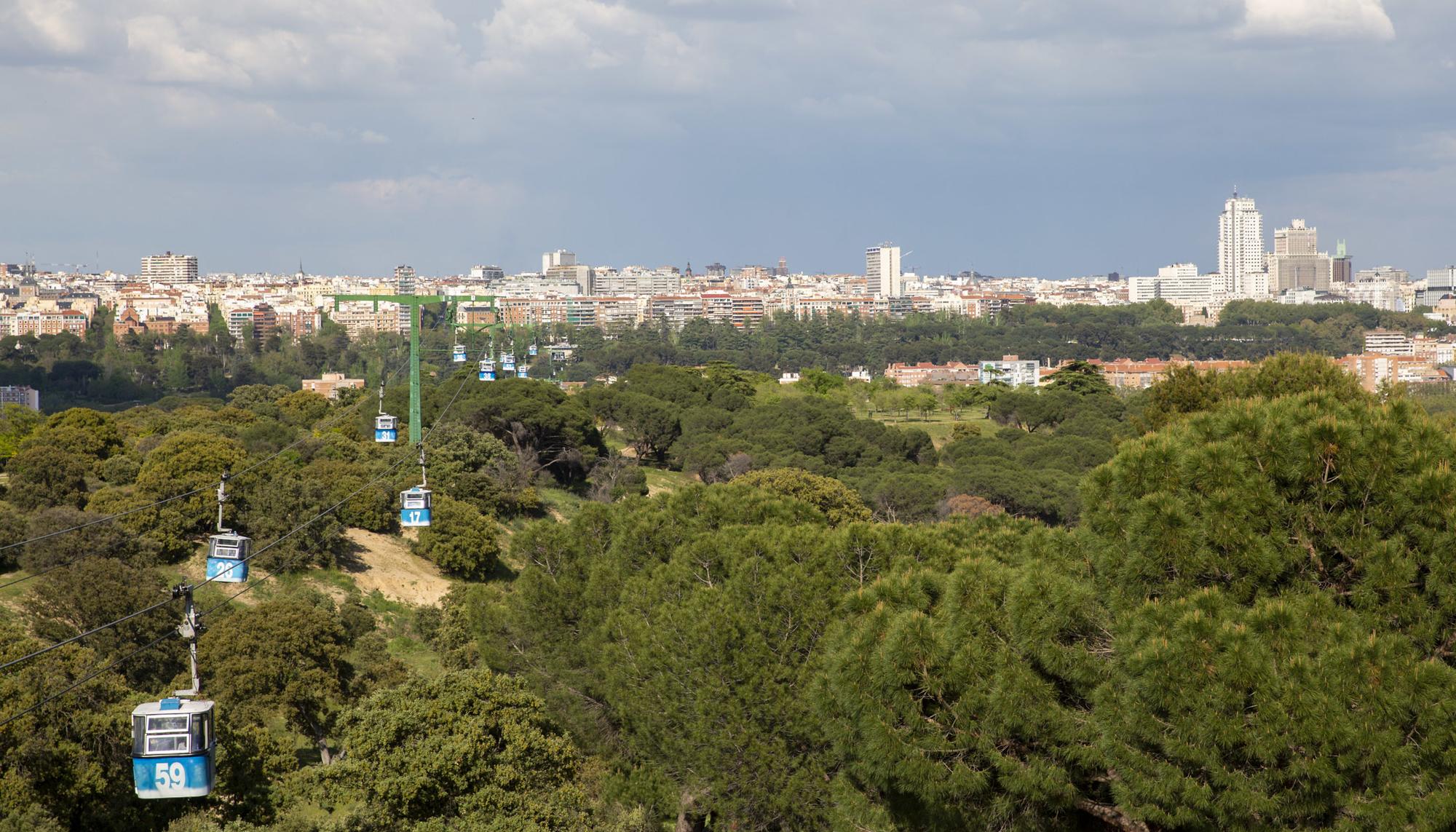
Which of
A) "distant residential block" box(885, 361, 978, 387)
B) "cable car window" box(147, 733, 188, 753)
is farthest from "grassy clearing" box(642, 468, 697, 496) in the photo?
"distant residential block" box(885, 361, 978, 387)

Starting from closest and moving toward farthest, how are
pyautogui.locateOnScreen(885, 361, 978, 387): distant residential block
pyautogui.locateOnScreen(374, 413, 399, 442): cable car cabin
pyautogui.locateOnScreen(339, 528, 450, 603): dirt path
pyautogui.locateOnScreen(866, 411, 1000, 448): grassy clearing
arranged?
pyautogui.locateOnScreen(374, 413, 399, 442): cable car cabin < pyautogui.locateOnScreen(339, 528, 450, 603): dirt path < pyautogui.locateOnScreen(866, 411, 1000, 448): grassy clearing < pyautogui.locateOnScreen(885, 361, 978, 387): distant residential block

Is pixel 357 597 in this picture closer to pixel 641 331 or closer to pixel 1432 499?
pixel 1432 499

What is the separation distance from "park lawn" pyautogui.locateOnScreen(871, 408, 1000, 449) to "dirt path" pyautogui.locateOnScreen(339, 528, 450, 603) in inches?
1118

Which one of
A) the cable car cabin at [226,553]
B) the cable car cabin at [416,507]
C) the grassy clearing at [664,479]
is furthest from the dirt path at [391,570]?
the grassy clearing at [664,479]

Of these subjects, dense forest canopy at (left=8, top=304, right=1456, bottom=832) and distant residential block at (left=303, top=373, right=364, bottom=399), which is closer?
dense forest canopy at (left=8, top=304, right=1456, bottom=832)

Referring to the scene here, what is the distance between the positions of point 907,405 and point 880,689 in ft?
184

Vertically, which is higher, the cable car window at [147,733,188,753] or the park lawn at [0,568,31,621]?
the cable car window at [147,733,188,753]

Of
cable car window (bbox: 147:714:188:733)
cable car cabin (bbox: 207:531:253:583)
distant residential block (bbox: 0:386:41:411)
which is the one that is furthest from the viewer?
distant residential block (bbox: 0:386:41:411)

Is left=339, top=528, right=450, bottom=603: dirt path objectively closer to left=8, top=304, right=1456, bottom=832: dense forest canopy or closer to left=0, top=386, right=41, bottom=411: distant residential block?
left=8, top=304, right=1456, bottom=832: dense forest canopy

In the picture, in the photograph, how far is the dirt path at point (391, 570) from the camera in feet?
83.8

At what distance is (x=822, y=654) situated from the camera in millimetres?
12367

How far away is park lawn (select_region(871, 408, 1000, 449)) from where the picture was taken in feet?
186

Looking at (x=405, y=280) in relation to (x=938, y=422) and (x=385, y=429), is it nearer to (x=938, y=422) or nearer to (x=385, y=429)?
(x=938, y=422)

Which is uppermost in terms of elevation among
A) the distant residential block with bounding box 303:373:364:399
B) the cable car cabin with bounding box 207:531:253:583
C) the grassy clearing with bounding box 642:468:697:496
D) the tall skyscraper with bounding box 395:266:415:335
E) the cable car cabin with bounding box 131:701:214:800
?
the tall skyscraper with bounding box 395:266:415:335
